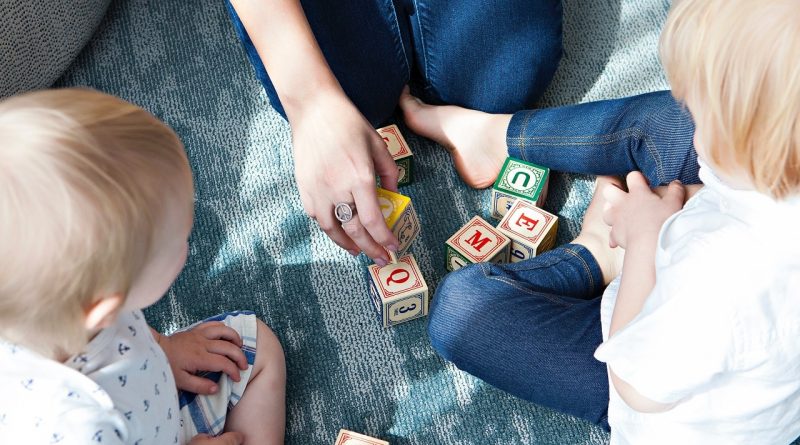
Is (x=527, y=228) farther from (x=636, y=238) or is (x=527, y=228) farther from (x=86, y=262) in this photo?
(x=86, y=262)

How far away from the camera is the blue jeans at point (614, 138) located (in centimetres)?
114

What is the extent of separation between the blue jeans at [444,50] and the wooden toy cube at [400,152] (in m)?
0.05

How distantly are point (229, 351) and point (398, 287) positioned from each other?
27cm

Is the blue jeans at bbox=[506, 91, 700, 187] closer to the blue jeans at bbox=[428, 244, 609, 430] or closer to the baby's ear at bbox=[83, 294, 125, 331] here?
the blue jeans at bbox=[428, 244, 609, 430]

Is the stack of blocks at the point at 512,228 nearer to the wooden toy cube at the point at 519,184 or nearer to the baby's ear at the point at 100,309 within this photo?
the wooden toy cube at the point at 519,184

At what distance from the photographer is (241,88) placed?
1.52m

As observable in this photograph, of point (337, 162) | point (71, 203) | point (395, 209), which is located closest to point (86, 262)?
point (71, 203)

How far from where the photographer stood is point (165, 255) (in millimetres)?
773

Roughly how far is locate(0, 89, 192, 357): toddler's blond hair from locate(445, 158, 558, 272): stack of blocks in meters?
0.61

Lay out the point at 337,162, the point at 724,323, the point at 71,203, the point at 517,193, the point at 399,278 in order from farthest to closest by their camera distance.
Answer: the point at 517,193 → the point at 399,278 → the point at 337,162 → the point at 724,323 → the point at 71,203

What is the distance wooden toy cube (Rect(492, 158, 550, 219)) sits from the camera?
1.30 m

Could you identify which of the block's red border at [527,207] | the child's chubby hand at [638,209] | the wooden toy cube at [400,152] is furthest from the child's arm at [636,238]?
the wooden toy cube at [400,152]

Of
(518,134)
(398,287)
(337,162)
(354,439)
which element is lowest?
(354,439)

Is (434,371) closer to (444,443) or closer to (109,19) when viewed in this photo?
(444,443)
